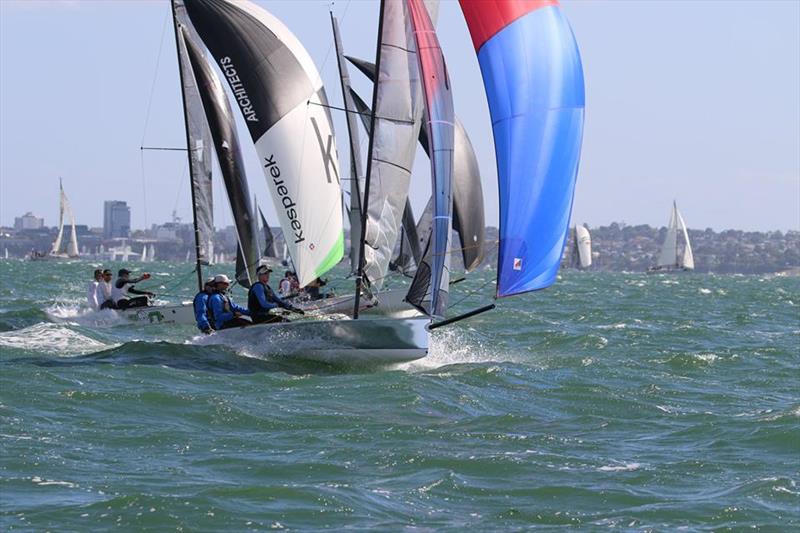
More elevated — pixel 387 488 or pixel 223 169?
pixel 223 169

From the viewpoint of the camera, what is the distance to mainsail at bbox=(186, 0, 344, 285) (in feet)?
66.7

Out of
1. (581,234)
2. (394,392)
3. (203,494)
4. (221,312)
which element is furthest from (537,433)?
(581,234)

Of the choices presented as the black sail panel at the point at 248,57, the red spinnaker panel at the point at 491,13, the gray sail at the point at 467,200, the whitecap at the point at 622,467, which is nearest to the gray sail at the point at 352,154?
the gray sail at the point at 467,200

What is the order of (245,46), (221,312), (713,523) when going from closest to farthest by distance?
(713,523), (221,312), (245,46)

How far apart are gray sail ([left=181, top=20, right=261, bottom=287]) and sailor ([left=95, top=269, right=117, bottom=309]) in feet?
7.50

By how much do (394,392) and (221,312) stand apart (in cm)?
392

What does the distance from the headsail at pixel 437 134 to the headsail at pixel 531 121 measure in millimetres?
1299

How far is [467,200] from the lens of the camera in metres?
23.6

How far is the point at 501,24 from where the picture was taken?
13.4 meters

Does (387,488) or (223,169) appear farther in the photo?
(223,169)

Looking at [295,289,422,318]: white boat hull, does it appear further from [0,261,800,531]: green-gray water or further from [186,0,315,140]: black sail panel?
[186,0,315,140]: black sail panel

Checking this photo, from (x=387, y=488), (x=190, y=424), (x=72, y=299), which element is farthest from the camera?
(x=72, y=299)

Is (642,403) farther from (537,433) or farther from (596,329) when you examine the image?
(596,329)

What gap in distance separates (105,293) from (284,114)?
4626mm
